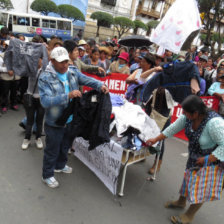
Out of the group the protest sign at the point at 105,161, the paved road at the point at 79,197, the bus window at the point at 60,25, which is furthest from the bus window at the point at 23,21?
the protest sign at the point at 105,161

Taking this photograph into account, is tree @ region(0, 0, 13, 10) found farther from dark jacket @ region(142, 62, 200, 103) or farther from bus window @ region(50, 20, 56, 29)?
dark jacket @ region(142, 62, 200, 103)

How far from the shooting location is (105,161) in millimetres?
3023

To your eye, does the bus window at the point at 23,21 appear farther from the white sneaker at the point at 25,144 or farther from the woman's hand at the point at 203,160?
the woman's hand at the point at 203,160

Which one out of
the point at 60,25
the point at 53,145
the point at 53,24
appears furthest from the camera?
the point at 60,25

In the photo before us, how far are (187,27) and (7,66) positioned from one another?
3.66m

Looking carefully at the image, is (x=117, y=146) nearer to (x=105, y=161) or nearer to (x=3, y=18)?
(x=105, y=161)

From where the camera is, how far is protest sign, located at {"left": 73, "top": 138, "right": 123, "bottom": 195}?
9.21 feet

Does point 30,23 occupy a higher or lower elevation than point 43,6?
lower

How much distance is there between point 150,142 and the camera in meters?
2.79

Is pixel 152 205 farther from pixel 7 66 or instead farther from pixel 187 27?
pixel 7 66

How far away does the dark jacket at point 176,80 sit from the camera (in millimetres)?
2868

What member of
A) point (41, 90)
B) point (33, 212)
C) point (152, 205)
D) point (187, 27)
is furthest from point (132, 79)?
point (33, 212)

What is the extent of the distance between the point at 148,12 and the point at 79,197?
1793 inches

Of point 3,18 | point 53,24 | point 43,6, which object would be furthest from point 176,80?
point 43,6
